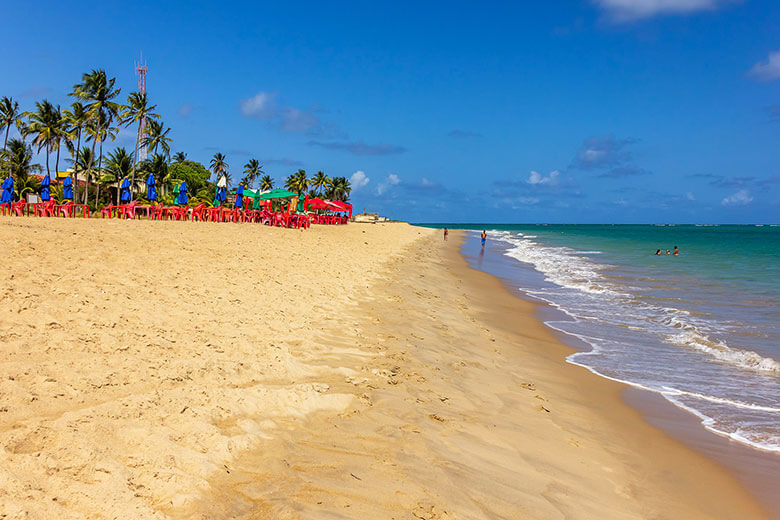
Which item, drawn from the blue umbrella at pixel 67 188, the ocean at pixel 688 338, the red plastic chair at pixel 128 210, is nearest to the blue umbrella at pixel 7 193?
the blue umbrella at pixel 67 188

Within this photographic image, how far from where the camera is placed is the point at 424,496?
10.8 feet

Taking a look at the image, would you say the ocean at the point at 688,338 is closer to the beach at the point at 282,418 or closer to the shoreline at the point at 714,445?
the shoreline at the point at 714,445

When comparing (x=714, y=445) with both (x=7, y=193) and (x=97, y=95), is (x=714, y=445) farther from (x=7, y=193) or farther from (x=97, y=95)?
(x=97, y=95)

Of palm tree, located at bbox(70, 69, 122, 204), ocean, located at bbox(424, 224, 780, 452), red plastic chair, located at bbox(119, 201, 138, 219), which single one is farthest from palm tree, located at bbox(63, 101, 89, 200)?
ocean, located at bbox(424, 224, 780, 452)

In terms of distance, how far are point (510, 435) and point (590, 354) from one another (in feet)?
15.0

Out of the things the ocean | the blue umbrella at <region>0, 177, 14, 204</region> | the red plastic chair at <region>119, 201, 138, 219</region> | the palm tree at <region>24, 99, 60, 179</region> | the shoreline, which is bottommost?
the shoreline

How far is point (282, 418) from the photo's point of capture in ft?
13.5

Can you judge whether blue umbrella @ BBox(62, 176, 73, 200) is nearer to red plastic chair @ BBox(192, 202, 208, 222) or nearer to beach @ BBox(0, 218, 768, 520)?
red plastic chair @ BBox(192, 202, 208, 222)

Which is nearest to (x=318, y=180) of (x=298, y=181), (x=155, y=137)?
(x=298, y=181)

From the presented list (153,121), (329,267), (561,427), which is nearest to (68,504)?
(561,427)

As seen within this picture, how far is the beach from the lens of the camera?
2980mm

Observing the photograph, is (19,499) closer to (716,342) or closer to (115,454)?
(115,454)

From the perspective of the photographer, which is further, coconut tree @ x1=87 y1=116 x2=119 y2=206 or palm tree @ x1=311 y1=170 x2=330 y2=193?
palm tree @ x1=311 y1=170 x2=330 y2=193

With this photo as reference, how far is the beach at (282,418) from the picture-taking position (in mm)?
2980
